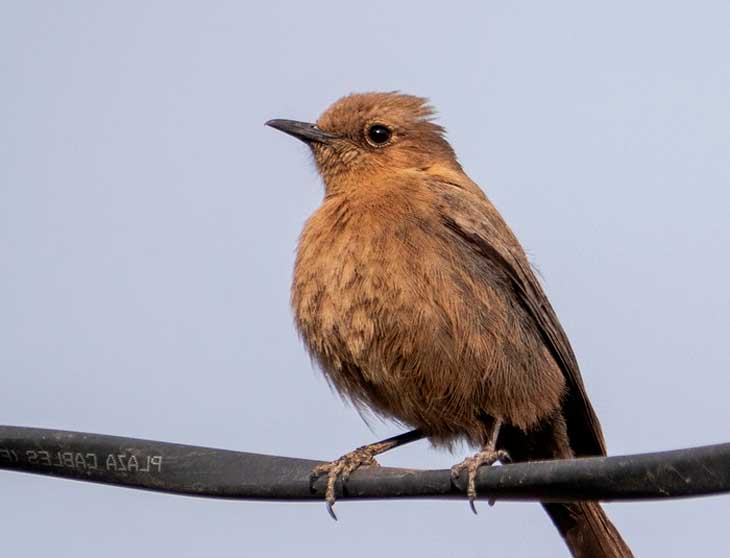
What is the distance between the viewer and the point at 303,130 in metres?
8.88

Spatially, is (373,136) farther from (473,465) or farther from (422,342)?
(473,465)

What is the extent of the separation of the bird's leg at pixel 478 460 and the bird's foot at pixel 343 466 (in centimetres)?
52

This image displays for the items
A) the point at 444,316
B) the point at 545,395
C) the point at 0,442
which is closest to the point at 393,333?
the point at 444,316

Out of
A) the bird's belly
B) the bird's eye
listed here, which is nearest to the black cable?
the bird's belly

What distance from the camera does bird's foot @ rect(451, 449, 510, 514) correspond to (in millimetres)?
5770

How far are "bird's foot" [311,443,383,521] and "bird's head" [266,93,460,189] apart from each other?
1.77 meters

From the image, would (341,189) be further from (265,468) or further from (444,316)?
(265,468)

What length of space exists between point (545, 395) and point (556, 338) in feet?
1.32

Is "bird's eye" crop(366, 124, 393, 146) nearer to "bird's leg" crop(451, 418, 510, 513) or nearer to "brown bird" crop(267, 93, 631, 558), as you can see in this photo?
"brown bird" crop(267, 93, 631, 558)

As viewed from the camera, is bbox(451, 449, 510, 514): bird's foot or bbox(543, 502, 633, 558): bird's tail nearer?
bbox(451, 449, 510, 514): bird's foot

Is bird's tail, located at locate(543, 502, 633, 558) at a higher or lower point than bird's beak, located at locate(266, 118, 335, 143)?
lower

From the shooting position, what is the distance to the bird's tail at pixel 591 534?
26.1 feet

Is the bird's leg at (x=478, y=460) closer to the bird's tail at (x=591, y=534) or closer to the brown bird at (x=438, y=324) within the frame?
the brown bird at (x=438, y=324)

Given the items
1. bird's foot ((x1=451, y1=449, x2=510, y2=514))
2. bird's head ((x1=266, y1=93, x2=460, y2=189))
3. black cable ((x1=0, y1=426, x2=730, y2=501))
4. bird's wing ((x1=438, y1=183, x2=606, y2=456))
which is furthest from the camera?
bird's head ((x1=266, y1=93, x2=460, y2=189))
